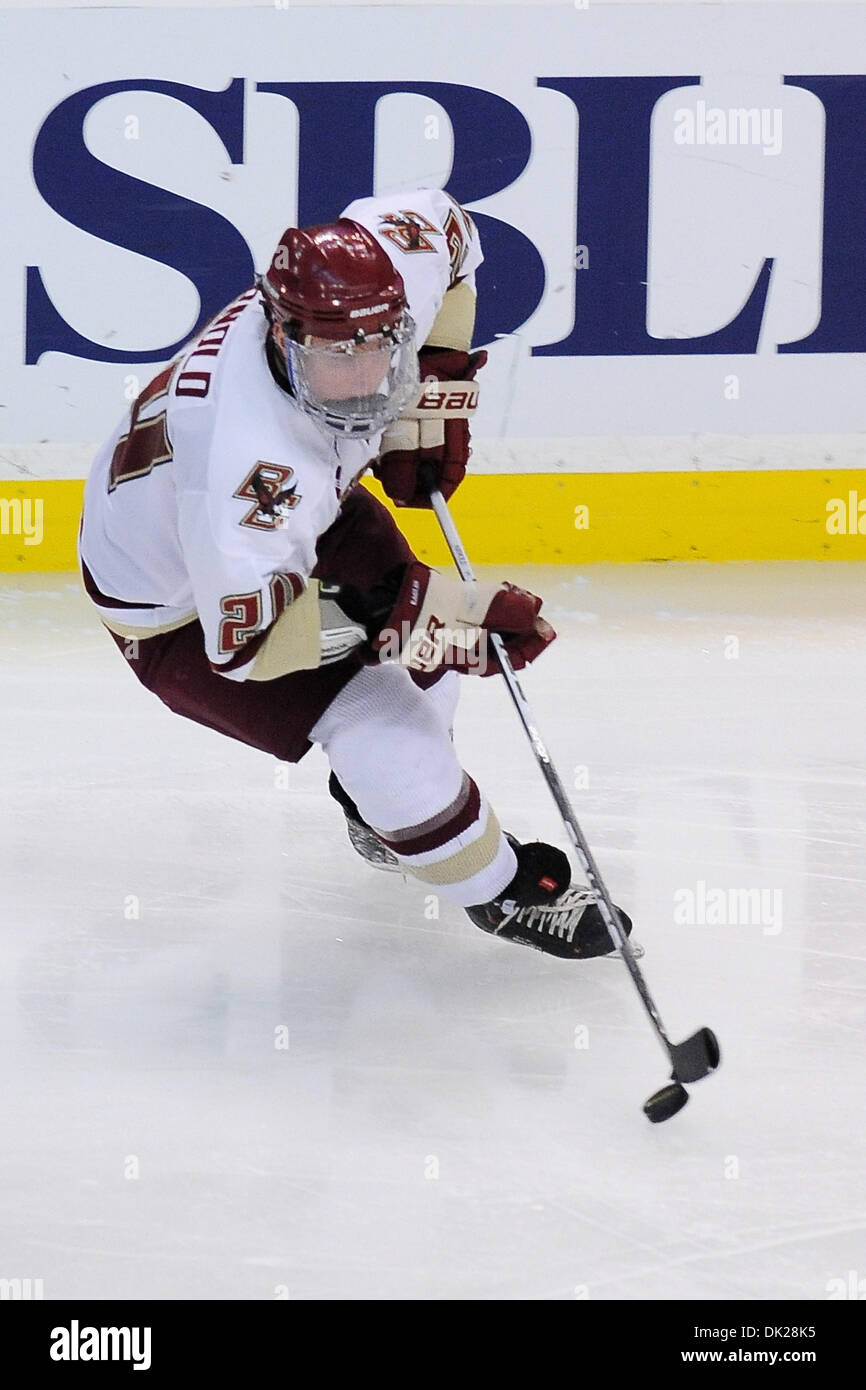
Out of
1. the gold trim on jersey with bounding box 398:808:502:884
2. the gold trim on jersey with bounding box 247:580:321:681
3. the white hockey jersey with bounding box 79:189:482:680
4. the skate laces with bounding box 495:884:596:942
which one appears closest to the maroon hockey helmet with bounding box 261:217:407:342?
the white hockey jersey with bounding box 79:189:482:680

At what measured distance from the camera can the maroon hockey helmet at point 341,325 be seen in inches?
79.9

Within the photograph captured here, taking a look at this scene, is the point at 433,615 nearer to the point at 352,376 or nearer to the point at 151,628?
the point at 352,376

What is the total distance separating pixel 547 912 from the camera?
246cm

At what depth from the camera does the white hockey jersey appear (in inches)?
80.4

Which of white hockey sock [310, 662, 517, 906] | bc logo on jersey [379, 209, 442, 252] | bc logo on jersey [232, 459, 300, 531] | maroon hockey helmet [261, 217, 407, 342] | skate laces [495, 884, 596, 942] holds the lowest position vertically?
skate laces [495, 884, 596, 942]

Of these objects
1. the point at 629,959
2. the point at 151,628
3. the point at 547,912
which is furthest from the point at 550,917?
the point at 151,628

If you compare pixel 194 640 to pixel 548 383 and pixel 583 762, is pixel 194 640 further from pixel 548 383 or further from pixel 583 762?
pixel 548 383

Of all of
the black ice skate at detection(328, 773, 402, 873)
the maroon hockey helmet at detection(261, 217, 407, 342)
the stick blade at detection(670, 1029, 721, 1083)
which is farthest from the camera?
the black ice skate at detection(328, 773, 402, 873)

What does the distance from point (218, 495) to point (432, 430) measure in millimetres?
629

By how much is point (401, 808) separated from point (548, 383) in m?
2.43

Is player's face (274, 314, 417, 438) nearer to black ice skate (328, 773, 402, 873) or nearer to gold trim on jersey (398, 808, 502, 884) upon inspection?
gold trim on jersey (398, 808, 502, 884)

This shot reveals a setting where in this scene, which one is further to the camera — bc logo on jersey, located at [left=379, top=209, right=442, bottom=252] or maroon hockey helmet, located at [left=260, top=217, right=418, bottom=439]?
bc logo on jersey, located at [left=379, top=209, right=442, bottom=252]

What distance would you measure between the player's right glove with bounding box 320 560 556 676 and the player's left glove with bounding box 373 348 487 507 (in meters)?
0.41

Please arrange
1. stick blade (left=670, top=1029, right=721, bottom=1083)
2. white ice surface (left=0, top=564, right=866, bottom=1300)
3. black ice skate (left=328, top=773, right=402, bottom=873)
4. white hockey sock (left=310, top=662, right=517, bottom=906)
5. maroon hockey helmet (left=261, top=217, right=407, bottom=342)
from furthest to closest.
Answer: black ice skate (left=328, top=773, right=402, bottom=873) → white hockey sock (left=310, top=662, right=517, bottom=906) → stick blade (left=670, top=1029, right=721, bottom=1083) → maroon hockey helmet (left=261, top=217, right=407, bottom=342) → white ice surface (left=0, top=564, right=866, bottom=1300)
